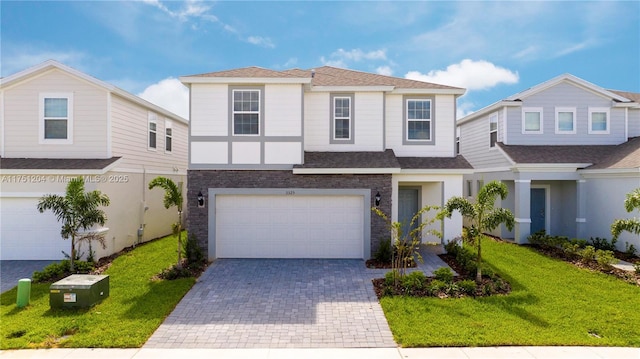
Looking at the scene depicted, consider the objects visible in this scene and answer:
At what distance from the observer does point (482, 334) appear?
638cm

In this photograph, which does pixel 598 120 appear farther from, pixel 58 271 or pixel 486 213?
pixel 58 271

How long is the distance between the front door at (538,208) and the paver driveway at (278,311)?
9.95 m

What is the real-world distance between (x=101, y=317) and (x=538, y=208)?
1699 centimetres

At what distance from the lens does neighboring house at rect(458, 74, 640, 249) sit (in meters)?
14.3

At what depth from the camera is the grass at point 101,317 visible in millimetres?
6195

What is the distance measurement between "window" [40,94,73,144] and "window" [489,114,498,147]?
56.7 ft

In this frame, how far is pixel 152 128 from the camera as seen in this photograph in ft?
50.6

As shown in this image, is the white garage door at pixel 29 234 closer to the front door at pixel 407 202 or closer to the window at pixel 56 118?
the window at pixel 56 118

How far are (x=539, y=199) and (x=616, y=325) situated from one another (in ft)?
33.6

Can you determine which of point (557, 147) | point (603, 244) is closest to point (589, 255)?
point (603, 244)

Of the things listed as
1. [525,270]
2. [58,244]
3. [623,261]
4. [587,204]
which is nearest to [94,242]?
[58,244]

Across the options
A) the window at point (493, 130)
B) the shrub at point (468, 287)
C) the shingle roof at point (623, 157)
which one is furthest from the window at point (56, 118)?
the shingle roof at point (623, 157)

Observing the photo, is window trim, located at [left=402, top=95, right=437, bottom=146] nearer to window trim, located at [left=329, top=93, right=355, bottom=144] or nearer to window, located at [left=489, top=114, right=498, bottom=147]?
window trim, located at [left=329, top=93, right=355, bottom=144]
